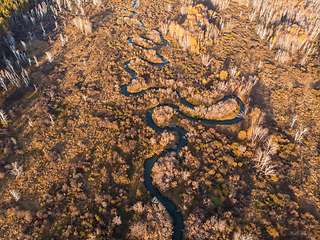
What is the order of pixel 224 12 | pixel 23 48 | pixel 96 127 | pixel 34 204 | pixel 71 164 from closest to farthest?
pixel 34 204 → pixel 71 164 → pixel 96 127 → pixel 23 48 → pixel 224 12

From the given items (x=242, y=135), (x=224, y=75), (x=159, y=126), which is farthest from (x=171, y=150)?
(x=224, y=75)

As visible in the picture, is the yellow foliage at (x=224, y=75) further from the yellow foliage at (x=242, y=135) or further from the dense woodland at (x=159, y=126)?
the yellow foliage at (x=242, y=135)

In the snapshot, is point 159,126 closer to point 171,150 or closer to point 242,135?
point 171,150

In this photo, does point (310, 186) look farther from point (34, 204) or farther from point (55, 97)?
point (55, 97)

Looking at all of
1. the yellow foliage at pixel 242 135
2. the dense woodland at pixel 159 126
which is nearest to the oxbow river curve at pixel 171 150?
the dense woodland at pixel 159 126

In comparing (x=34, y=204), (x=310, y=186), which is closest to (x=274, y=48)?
(x=310, y=186)

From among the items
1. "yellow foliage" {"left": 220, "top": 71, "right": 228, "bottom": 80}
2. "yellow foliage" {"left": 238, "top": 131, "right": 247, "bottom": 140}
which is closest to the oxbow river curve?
"yellow foliage" {"left": 238, "top": 131, "right": 247, "bottom": 140}

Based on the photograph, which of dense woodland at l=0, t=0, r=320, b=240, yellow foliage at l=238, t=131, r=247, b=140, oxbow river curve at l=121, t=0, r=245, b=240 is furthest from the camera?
yellow foliage at l=238, t=131, r=247, b=140

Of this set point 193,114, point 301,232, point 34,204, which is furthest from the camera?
point 193,114

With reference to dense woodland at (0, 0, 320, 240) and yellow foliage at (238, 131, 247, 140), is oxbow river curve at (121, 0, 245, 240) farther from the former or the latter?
yellow foliage at (238, 131, 247, 140)
